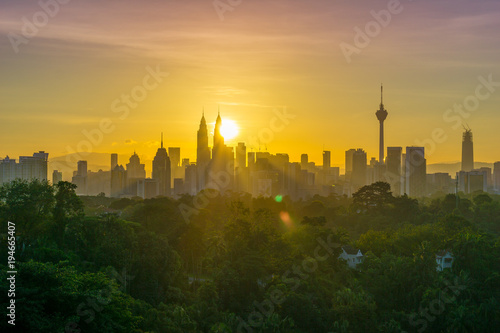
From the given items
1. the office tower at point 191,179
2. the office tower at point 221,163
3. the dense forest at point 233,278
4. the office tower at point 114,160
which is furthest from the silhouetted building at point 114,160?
the dense forest at point 233,278

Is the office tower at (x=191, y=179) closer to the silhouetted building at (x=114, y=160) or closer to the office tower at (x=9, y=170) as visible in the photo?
the silhouetted building at (x=114, y=160)

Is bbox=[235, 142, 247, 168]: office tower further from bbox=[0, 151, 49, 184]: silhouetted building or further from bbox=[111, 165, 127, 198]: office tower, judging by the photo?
bbox=[0, 151, 49, 184]: silhouetted building

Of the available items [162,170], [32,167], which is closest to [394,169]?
[162,170]

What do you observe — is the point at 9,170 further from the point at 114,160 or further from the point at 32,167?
the point at 114,160

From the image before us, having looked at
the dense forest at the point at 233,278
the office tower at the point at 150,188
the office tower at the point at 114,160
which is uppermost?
the office tower at the point at 114,160

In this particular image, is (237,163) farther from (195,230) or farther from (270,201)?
(195,230)

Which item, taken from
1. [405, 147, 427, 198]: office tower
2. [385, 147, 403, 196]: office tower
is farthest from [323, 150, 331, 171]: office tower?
[405, 147, 427, 198]: office tower
